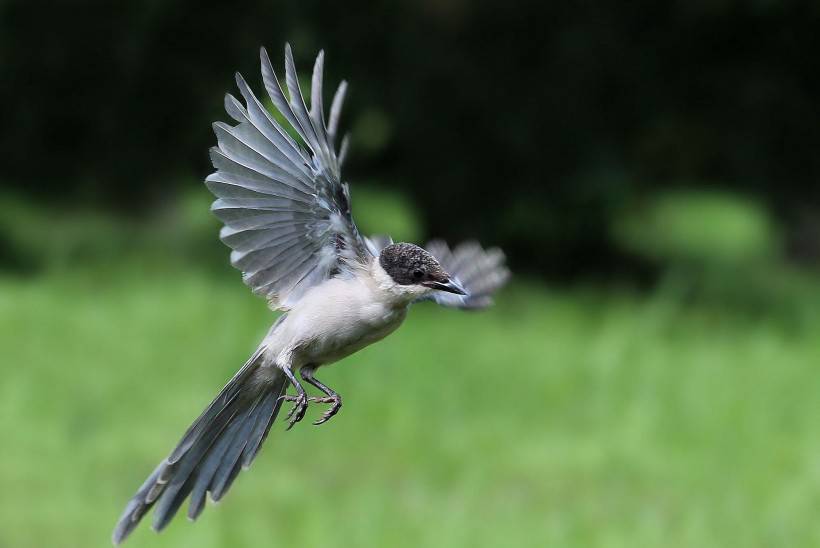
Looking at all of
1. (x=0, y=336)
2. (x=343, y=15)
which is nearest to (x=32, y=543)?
(x=0, y=336)

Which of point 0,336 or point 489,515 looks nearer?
point 489,515

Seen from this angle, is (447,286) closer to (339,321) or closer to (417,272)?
(417,272)

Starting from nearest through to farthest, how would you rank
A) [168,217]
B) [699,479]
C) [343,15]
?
[699,479], [343,15], [168,217]

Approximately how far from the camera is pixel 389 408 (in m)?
8.45

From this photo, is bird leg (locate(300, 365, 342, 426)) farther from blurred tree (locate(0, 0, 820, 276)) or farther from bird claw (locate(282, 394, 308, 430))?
blurred tree (locate(0, 0, 820, 276))

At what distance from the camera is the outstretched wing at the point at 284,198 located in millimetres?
2568

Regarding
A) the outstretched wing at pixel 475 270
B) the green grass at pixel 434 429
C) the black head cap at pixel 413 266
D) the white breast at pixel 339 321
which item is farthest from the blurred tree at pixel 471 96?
the black head cap at pixel 413 266

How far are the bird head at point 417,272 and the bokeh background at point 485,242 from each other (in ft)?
14.9

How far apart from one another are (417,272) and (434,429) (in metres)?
6.16

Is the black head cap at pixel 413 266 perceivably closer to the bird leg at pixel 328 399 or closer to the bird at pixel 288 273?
the bird at pixel 288 273

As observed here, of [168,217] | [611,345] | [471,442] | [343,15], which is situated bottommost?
[611,345]

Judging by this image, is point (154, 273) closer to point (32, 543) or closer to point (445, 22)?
point (445, 22)

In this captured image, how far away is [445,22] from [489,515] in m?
5.75

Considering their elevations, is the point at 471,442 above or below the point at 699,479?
above
